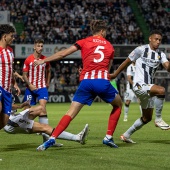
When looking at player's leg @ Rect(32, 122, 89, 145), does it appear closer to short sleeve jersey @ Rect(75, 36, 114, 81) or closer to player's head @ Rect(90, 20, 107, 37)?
short sleeve jersey @ Rect(75, 36, 114, 81)

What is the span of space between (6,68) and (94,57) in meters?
1.58

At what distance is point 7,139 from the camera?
36.1 feet

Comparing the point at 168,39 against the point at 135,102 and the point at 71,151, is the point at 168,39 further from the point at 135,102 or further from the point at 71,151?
the point at 71,151

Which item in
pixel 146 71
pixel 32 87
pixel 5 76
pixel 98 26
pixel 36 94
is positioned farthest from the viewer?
pixel 36 94

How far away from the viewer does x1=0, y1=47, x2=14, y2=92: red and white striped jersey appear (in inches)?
326

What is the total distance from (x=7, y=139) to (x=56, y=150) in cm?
236

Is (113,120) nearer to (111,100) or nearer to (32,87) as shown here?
(111,100)

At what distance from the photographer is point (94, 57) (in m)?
9.04

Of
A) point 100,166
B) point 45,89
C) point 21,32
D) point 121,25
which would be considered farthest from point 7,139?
point 121,25

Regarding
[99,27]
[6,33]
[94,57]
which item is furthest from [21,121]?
[99,27]

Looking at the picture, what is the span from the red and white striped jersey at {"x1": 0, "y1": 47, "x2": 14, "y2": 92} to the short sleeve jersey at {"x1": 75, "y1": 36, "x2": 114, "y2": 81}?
51.1 inches

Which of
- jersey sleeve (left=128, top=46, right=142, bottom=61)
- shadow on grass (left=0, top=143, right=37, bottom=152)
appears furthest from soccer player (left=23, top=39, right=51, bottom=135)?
jersey sleeve (left=128, top=46, right=142, bottom=61)

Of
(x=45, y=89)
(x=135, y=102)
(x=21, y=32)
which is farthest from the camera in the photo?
(x=21, y=32)

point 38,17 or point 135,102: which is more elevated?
point 38,17
